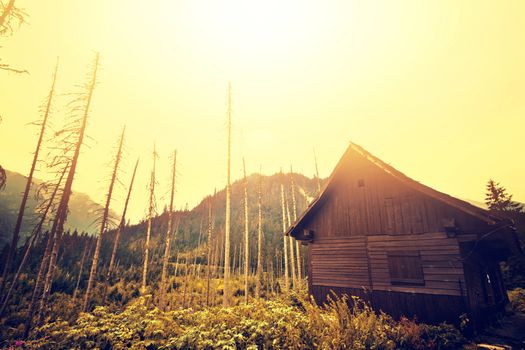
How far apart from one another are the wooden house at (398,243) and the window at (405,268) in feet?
0.12

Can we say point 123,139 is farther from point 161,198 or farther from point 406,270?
point 406,270

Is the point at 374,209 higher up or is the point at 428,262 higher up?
the point at 374,209

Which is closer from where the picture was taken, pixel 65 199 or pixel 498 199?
pixel 65 199

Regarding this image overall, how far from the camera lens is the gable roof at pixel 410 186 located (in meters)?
8.58

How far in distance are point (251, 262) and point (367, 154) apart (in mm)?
52078

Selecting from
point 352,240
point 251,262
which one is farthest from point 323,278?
point 251,262

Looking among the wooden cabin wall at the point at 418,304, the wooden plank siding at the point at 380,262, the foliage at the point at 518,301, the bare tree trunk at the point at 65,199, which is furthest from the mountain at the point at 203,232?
the wooden cabin wall at the point at 418,304

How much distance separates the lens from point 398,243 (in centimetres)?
1060

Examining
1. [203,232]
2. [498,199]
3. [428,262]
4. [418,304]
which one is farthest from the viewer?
[203,232]

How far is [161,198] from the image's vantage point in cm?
2455

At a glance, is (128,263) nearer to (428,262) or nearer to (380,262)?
(380,262)

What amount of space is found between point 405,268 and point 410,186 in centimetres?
363

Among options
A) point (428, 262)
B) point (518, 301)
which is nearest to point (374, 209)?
point (428, 262)

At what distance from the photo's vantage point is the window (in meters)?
9.91
